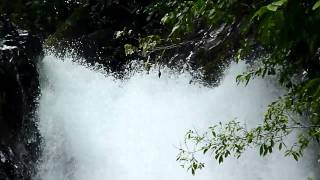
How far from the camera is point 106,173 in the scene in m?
7.03

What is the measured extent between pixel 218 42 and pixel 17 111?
140 inches

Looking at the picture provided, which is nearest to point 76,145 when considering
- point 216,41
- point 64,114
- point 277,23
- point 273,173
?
point 64,114

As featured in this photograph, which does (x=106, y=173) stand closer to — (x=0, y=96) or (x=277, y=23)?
(x=0, y=96)

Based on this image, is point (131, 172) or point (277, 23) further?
point (131, 172)

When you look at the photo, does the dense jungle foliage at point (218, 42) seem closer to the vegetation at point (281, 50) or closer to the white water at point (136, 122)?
the vegetation at point (281, 50)

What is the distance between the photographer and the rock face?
6.84 metres

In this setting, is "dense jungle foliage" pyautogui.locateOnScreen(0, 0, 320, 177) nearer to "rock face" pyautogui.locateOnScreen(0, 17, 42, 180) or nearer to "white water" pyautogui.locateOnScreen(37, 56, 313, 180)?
"white water" pyautogui.locateOnScreen(37, 56, 313, 180)

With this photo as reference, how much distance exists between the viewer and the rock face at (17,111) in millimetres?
6840

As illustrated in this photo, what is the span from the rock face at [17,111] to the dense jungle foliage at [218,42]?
6.24ft

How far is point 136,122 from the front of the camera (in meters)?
7.63

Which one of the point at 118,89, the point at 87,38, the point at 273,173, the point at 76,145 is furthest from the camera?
the point at 87,38

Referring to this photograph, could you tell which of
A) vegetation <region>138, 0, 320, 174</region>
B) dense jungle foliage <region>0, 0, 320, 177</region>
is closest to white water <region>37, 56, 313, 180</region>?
dense jungle foliage <region>0, 0, 320, 177</region>

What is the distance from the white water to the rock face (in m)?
0.32

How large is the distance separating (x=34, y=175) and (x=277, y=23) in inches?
245
